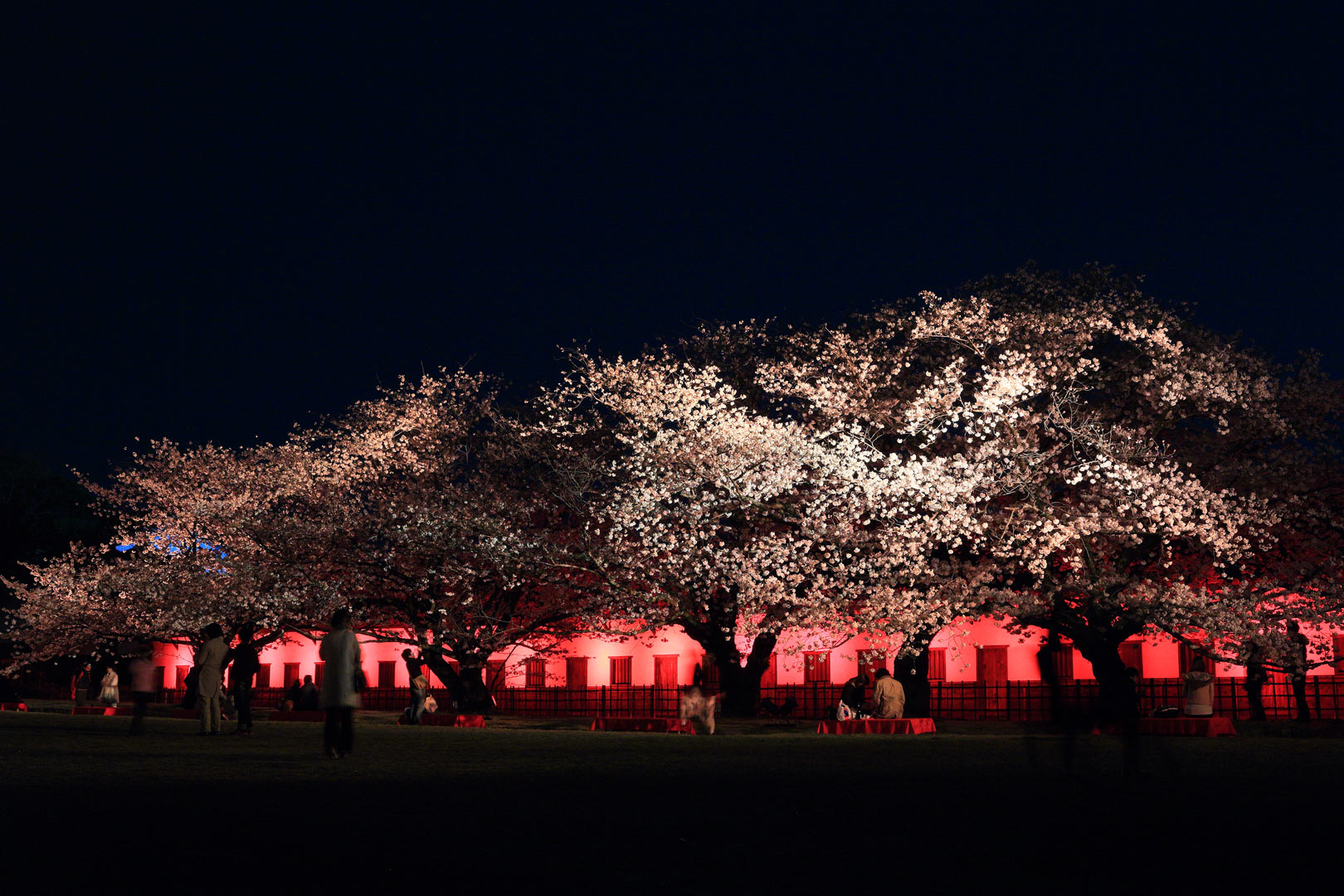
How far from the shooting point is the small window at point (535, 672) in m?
45.0

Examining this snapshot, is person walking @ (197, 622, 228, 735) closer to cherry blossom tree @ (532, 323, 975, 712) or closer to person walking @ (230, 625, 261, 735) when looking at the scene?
person walking @ (230, 625, 261, 735)

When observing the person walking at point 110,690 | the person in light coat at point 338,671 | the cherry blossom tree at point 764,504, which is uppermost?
the cherry blossom tree at point 764,504

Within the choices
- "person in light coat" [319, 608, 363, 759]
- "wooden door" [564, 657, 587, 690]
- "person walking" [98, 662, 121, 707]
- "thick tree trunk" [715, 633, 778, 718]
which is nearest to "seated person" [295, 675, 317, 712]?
"person walking" [98, 662, 121, 707]

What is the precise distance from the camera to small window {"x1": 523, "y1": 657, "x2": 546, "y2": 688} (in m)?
45.0

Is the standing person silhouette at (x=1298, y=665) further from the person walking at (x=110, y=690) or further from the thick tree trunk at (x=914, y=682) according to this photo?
the person walking at (x=110, y=690)

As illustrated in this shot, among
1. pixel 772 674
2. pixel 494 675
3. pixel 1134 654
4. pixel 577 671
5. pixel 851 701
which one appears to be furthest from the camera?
pixel 494 675

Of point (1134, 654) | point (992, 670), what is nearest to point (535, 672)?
point (992, 670)

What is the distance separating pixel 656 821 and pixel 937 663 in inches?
1210

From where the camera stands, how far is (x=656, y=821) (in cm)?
772

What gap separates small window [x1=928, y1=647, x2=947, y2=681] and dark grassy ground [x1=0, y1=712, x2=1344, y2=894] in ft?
71.9

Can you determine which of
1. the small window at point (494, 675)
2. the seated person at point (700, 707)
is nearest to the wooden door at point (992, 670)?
the seated person at point (700, 707)

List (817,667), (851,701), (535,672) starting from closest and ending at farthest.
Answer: (851,701), (817,667), (535,672)

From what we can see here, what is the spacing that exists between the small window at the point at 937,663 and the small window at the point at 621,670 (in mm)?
10405

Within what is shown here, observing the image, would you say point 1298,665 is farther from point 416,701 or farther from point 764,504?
point 416,701
